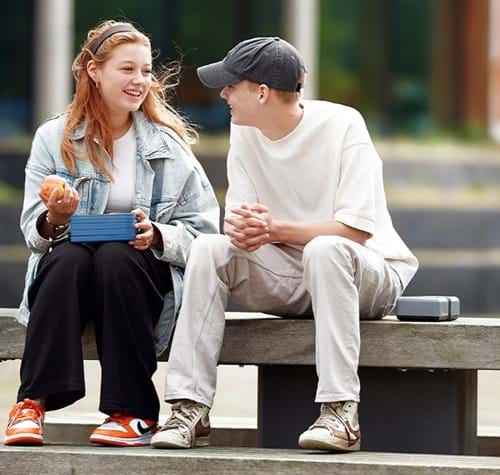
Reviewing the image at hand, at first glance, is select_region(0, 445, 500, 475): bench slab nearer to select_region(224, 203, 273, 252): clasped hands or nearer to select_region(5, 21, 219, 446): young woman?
select_region(5, 21, 219, 446): young woman

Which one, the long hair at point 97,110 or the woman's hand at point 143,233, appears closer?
the woman's hand at point 143,233

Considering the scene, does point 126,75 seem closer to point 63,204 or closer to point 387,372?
point 63,204

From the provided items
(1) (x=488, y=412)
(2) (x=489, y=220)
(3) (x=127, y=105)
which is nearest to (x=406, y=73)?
(2) (x=489, y=220)

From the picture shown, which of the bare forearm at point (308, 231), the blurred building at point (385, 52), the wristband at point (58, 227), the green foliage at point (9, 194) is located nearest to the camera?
the bare forearm at point (308, 231)

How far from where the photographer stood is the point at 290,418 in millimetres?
4945

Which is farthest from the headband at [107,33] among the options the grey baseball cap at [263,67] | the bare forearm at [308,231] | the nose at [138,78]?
the bare forearm at [308,231]

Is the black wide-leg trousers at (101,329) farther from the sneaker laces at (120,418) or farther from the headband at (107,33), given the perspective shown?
the headband at (107,33)

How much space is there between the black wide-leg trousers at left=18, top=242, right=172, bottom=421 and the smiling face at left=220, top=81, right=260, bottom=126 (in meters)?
0.55

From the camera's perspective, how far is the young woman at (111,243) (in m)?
4.59

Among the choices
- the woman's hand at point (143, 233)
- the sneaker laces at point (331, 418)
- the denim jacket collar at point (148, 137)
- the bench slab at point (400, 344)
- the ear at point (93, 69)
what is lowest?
the sneaker laces at point (331, 418)

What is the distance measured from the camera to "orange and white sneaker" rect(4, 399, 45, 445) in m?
4.61

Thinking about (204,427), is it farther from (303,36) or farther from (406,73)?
(406,73)

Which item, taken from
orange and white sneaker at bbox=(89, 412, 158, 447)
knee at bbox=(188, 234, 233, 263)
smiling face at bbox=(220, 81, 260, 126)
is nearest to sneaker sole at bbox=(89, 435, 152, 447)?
orange and white sneaker at bbox=(89, 412, 158, 447)

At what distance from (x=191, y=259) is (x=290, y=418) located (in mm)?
702
